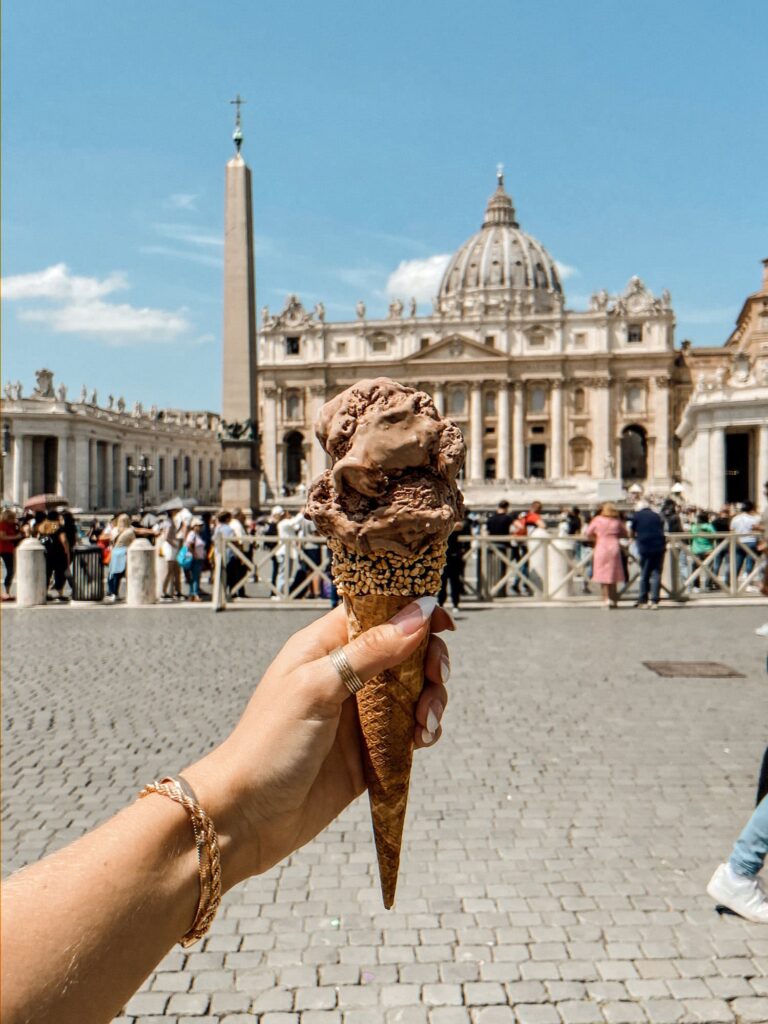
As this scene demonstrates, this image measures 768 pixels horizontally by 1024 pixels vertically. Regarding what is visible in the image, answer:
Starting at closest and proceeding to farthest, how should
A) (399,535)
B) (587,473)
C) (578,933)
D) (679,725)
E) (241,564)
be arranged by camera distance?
(399,535), (578,933), (679,725), (241,564), (587,473)

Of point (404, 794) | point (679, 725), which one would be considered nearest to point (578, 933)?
point (404, 794)

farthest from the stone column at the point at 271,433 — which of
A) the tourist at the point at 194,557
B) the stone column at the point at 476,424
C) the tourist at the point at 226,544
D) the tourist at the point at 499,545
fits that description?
the tourist at the point at 499,545

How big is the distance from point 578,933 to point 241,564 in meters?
10.7

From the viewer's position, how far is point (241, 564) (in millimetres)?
Result: 13508

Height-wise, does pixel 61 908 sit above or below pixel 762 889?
above

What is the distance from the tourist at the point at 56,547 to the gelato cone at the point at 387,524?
1295cm

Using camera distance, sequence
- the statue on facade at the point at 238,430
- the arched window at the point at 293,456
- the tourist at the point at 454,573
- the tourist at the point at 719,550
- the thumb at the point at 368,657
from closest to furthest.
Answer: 1. the thumb at the point at 368,657
2. the tourist at the point at 454,573
3. the tourist at the point at 719,550
4. the statue on facade at the point at 238,430
5. the arched window at the point at 293,456

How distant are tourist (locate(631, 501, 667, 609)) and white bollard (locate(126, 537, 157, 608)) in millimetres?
7250

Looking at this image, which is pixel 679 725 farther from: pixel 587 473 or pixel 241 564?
pixel 587 473

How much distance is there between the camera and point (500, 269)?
90.2 metres

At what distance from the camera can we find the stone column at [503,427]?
69688 millimetres

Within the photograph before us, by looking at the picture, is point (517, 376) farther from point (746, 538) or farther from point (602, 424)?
point (746, 538)

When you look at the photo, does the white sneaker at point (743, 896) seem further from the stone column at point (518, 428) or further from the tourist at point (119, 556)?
the stone column at point (518, 428)

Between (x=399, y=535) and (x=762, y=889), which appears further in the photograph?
(x=762, y=889)
